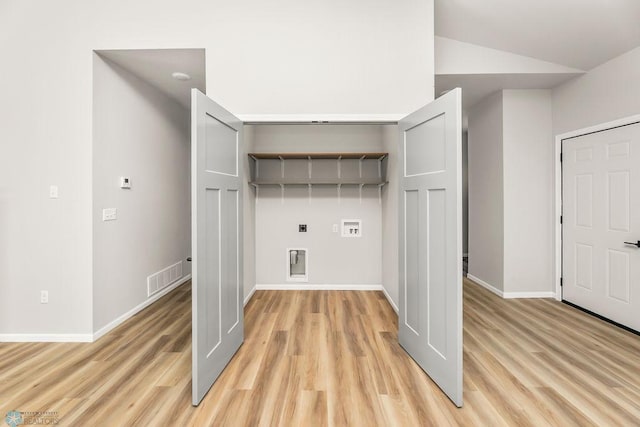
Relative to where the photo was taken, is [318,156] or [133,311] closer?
[133,311]

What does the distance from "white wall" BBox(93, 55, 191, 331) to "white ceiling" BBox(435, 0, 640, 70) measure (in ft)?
10.6

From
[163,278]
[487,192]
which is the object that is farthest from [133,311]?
[487,192]

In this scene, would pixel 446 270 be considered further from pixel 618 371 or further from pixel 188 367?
pixel 188 367

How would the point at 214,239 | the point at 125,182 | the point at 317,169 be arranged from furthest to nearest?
the point at 317,169
the point at 125,182
the point at 214,239

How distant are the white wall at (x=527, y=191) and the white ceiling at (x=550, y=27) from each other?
0.67 metres

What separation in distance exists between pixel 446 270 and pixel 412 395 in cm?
83

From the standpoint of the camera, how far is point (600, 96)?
129 inches

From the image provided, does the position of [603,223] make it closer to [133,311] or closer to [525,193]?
[525,193]

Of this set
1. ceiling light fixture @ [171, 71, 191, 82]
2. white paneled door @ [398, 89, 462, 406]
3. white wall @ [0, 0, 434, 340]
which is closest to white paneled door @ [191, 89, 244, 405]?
white wall @ [0, 0, 434, 340]

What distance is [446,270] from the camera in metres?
2.02

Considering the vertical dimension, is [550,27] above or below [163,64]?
above

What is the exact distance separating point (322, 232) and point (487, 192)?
2.38m

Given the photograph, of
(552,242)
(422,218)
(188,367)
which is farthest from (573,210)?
(188,367)

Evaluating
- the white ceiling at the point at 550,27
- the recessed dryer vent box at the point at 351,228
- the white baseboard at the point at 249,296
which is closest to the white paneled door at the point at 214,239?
the white baseboard at the point at 249,296
